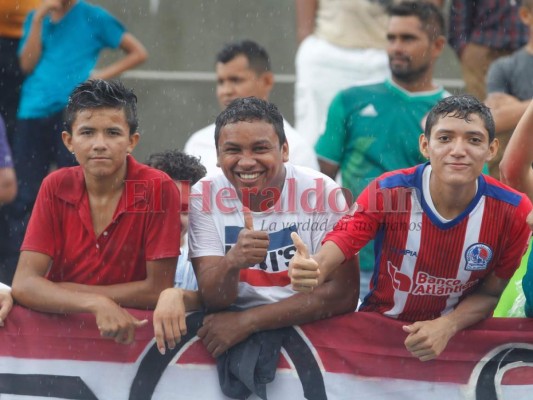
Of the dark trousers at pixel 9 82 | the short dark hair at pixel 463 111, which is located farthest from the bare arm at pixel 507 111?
the dark trousers at pixel 9 82

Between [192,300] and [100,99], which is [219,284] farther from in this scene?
[100,99]

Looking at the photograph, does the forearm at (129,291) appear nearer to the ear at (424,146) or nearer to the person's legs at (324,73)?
the ear at (424,146)

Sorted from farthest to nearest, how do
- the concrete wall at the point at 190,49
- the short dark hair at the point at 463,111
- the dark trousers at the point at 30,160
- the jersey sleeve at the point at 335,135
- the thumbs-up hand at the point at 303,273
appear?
the concrete wall at the point at 190,49 < the dark trousers at the point at 30,160 < the jersey sleeve at the point at 335,135 < the short dark hair at the point at 463,111 < the thumbs-up hand at the point at 303,273

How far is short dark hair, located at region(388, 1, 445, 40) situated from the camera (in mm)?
7104

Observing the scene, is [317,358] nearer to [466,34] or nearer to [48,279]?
[48,279]

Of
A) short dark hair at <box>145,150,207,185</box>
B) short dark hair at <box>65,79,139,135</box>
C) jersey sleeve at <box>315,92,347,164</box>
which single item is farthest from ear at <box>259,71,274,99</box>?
short dark hair at <box>65,79,139,135</box>

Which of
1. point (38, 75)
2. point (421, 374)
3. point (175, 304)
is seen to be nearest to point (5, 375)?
point (175, 304)

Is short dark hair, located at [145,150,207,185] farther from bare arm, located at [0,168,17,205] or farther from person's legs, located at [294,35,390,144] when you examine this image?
person's legs, located at [294,35,390,144]

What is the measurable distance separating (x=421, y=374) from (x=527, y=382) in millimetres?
440

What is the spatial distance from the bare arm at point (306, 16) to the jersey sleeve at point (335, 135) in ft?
4.99

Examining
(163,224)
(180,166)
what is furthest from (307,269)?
(180,166)

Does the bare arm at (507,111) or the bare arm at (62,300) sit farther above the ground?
the bare arm at (507,111)

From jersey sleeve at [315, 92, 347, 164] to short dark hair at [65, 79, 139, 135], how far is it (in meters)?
1.79

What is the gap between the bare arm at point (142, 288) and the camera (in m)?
5.03
